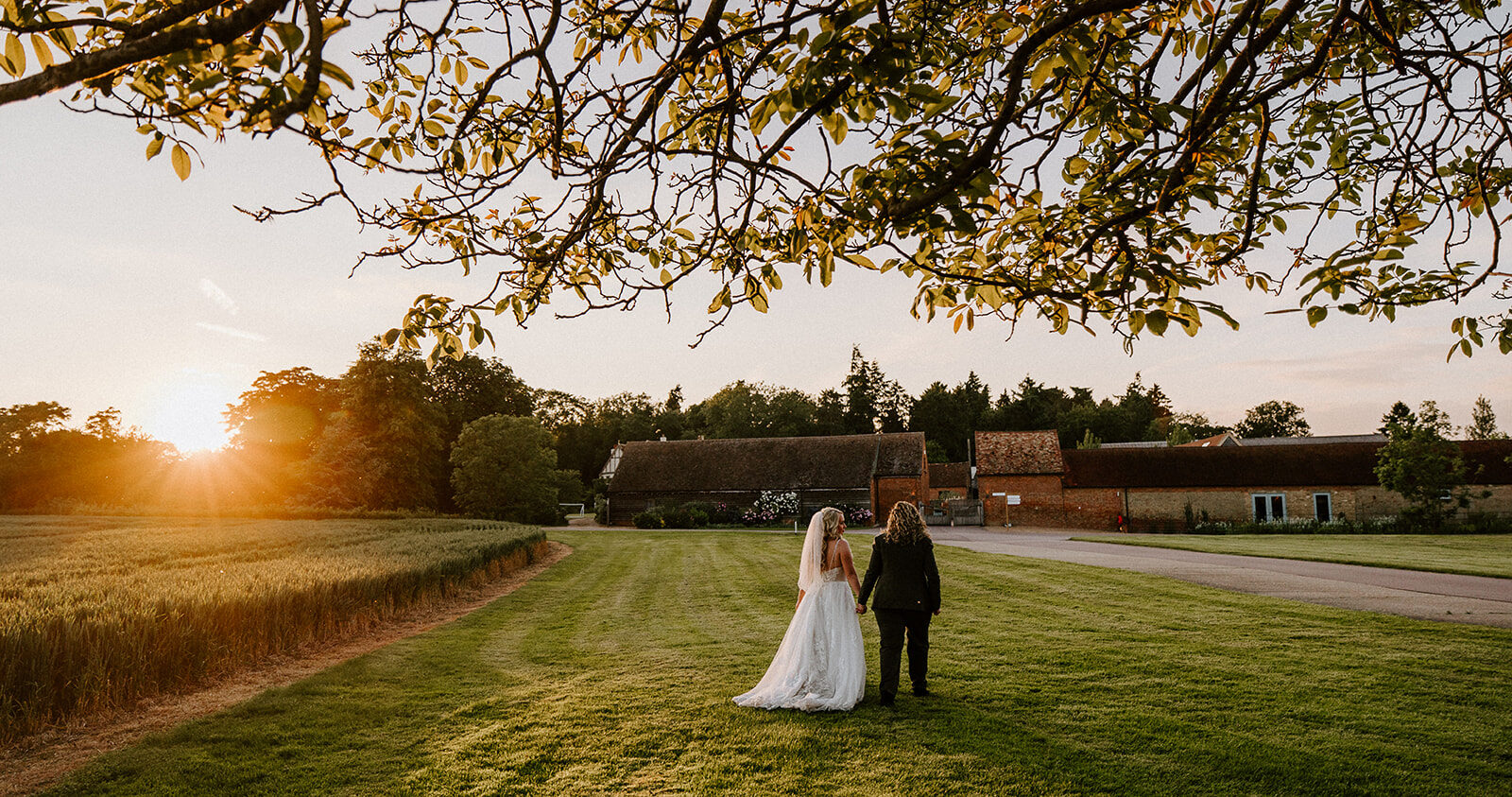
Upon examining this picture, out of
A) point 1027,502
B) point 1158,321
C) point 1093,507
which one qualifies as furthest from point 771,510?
point 1158,321

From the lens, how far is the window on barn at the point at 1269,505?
37.2 meters

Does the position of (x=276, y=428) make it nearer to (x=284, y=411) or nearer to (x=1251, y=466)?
(x=284, y=411)

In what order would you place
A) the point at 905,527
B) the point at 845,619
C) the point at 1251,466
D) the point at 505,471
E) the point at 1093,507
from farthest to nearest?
1. the point at 505,471
2. the point at 1093,507
3. the point at 1251,466
4. the point at 905,527
5. the point at 845,619

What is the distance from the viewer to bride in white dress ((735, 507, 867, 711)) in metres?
6.38

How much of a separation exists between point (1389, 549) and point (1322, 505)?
18283mm

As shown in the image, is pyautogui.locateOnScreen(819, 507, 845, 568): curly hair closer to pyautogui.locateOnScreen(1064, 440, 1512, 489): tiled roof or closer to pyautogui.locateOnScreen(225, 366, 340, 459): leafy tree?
pyautogui.locateOnScreen(1064, 440, 1512, 489): tiled roof

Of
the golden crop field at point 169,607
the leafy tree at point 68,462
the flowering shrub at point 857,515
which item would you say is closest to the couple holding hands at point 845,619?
the golden crop field at point 169,607

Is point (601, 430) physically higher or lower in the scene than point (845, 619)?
higher

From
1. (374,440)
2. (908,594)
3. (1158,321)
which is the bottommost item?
(908,594)

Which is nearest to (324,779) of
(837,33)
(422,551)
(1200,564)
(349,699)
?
(349,699)

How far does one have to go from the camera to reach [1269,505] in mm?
37375

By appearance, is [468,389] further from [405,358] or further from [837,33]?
[837,33]

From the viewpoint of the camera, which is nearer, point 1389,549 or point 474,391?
point 1389,549

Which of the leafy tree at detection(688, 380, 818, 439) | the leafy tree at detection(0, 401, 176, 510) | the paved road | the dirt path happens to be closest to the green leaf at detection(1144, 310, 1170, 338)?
the dirt path
